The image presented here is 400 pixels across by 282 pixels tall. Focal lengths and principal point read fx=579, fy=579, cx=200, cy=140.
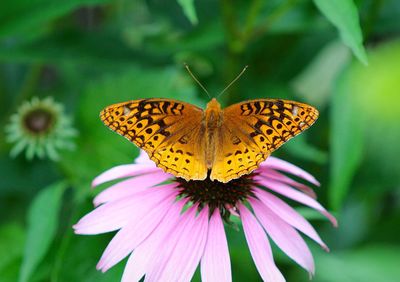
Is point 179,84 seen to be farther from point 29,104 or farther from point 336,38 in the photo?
point 336,38

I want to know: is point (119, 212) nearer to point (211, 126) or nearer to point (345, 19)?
point (211, 126)

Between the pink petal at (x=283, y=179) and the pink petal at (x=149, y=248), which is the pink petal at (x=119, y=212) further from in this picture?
the pink petal at (x=283, y=179)

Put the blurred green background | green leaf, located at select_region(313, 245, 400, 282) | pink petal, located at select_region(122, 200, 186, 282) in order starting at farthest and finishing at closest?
the blurred green background
pink petal, located at select_region(122, 200, 186, 282)
green leaf, located at select_region(313, 245, 400, 282)

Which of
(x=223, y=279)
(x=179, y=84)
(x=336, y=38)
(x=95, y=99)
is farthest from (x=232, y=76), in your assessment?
(x=223, y=279)

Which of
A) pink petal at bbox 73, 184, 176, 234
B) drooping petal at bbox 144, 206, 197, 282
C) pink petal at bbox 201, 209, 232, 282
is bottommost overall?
pink petal at bbox 201, 209, 232, 282

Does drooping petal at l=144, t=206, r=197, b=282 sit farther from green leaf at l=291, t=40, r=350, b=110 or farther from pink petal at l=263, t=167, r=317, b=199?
green leaf at l=291, t=40, r=350, b=110

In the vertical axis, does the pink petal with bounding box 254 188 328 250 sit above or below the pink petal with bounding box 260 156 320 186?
below

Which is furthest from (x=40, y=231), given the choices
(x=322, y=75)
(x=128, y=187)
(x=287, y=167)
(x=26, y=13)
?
(x=322, y=75)

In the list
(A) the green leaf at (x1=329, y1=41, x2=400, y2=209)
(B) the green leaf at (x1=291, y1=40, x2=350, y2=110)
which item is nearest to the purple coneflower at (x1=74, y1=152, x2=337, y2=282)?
(A) the green leaf at (x1=329, y1=41, x2=400, y2=209)
